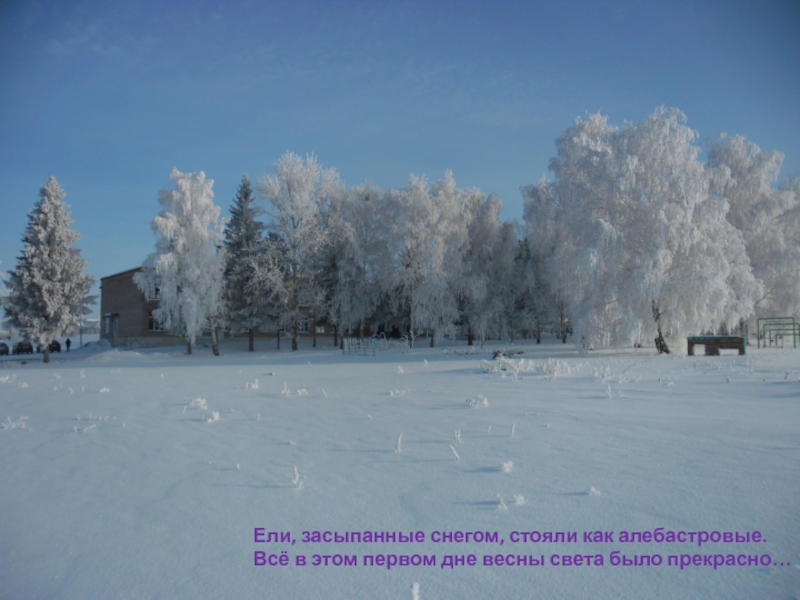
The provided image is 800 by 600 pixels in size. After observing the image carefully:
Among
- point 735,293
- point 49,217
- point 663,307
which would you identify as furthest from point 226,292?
point 735,293

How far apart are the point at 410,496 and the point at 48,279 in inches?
1356

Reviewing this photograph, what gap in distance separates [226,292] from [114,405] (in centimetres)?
2615

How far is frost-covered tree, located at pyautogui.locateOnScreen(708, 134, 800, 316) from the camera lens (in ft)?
88.8

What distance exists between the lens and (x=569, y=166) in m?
24.6

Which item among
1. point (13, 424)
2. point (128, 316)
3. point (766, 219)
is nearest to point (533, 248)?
point (766, 219)

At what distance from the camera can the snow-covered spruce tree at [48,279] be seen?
29.5 meters

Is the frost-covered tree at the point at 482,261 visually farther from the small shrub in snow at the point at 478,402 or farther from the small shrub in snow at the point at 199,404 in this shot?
the small shrub in snow at the point at 199,404

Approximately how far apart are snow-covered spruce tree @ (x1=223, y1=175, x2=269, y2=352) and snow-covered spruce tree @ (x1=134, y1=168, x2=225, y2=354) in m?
1.97

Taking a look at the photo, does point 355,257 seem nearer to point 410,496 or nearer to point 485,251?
A: point 485,251

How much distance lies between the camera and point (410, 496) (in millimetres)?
4055

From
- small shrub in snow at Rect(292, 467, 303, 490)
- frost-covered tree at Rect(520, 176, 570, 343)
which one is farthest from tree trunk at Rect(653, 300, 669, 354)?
small shrub in snow at Rect(292, 467, 303, 490)

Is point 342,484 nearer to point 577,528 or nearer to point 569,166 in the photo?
point 577,528

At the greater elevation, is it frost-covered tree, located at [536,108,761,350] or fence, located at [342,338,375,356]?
frost-covered tree, located at [536,108,761,350]

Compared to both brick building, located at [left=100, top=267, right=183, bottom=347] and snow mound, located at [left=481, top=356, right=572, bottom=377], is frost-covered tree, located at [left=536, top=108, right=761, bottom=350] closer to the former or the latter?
snow mound, located at [left=481, top=356, right=572, bottom=377]
